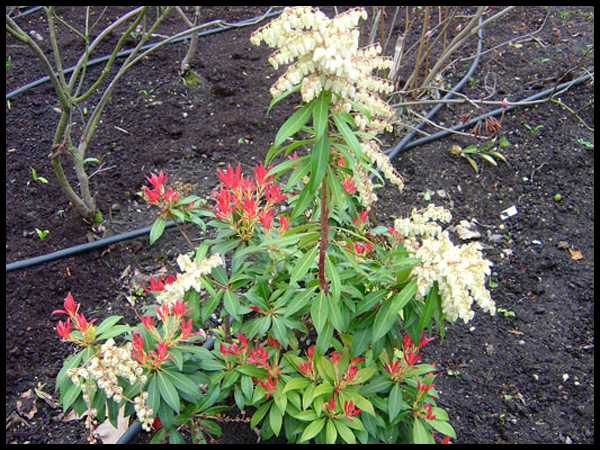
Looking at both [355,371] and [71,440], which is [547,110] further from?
[71,440]

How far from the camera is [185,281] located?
5.54 ft

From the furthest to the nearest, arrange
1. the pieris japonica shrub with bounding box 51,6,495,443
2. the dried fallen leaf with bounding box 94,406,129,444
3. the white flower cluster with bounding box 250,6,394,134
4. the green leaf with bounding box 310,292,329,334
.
Answer: the dried fallen leaf with bounding box 94,406,129,444 → the green leaf with bounding box 310,292,329,334 → the pieris japonica shrub with bounding box 51,6,495,443 → the white flower cluster with bounding box 250,6,394,134

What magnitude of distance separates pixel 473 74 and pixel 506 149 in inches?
39.5

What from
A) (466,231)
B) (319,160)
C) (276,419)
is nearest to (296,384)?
(276,419)

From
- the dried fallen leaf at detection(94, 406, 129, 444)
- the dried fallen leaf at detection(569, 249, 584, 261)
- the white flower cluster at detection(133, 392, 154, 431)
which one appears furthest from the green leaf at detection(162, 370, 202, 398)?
the dried fallen leaf at detection(569, 249, 584, 261)

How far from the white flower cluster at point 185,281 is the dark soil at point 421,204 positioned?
894 mm

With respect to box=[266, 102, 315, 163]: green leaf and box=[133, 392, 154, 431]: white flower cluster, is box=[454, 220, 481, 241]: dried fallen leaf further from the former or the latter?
box=[133, 392, 154, 431]: white flower cluster

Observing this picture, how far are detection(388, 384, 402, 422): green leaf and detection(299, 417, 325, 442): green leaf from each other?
260 mm

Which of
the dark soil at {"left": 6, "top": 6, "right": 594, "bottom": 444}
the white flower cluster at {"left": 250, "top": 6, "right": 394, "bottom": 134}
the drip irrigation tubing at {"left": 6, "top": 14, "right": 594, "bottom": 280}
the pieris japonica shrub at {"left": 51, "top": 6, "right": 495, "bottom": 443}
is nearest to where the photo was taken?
the white flower cluster at {"left": 250, "top": 6, "right": 394, "bottom": 134}

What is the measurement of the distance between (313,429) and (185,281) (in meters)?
0.73

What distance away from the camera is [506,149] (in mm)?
3818

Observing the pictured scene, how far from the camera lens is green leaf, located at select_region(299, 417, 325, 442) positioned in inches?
69.0

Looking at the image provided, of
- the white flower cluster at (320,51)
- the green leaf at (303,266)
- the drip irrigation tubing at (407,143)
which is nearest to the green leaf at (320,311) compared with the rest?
the green leaf at (303,266)

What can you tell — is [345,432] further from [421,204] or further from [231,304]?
[421,204]
